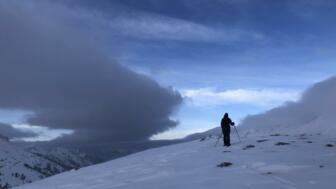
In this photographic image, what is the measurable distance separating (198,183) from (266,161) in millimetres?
6883

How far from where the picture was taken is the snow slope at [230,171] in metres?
23.0

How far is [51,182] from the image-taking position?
32.2m

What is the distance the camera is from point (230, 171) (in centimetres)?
2592

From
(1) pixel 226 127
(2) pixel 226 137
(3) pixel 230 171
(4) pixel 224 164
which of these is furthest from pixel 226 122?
(3) pixel 230 171

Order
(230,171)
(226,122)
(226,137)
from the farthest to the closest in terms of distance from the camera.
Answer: (226,122)
(226,137)
(230,171)

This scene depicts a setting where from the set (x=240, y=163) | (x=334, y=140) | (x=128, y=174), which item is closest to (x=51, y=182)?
(x=128, y=174)

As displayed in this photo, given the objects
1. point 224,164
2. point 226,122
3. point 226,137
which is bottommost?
point 224,164

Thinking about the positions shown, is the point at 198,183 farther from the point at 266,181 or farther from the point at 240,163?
the point at 240,163

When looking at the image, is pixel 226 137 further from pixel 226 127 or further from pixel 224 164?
pixel 224 164

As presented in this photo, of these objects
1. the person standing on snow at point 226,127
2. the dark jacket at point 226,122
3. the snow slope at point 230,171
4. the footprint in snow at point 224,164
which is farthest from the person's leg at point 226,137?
the footprint in snow at point 224,164

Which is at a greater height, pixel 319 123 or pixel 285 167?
pixel 319 123

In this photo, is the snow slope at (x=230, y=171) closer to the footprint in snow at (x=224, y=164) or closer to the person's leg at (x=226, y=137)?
the footprint in snow at (x=224, y=164)

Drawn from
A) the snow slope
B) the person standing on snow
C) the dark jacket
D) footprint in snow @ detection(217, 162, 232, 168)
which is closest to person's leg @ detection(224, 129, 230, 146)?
the person standing on snow

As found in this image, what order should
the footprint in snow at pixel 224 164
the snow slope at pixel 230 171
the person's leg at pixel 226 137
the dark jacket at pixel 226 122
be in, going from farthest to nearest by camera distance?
the dark jacket at pixel 226 122, the person's leg at pixel 226 137, the footprint in snow at pixel 224 164, the snow slope at pixel 230 171
